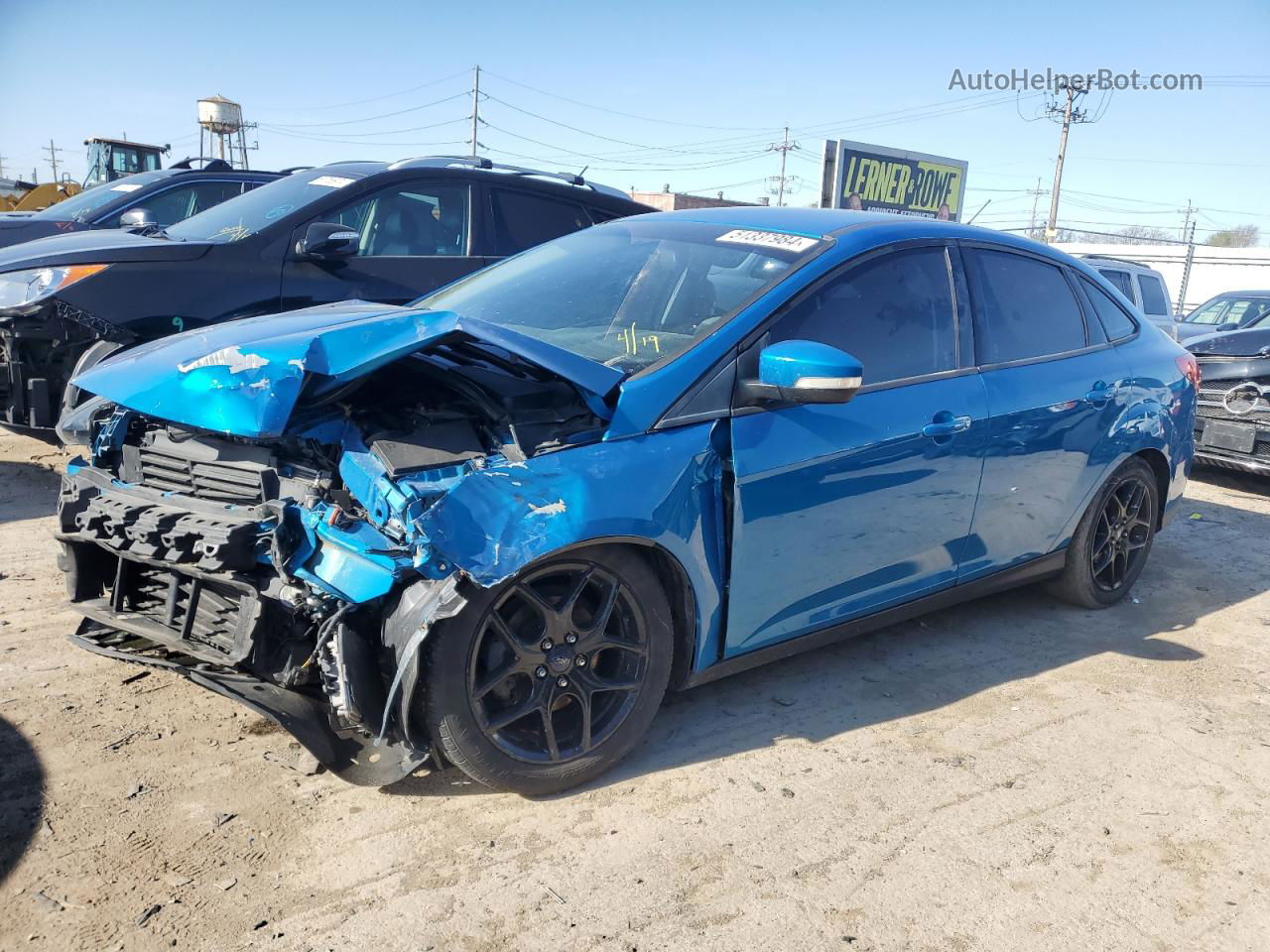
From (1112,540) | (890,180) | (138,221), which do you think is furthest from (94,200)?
(890,180)

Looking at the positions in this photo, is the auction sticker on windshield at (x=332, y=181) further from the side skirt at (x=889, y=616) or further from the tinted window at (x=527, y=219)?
the side skirt at (x=889, y=616)


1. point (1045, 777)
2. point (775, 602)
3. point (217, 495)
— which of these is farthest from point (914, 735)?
point (217, 495)

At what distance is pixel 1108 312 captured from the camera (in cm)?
469

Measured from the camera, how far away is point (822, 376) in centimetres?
292

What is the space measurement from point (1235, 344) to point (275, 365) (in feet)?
27.1

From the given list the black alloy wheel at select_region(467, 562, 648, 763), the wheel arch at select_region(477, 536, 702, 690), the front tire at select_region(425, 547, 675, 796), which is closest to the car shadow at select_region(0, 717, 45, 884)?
the front tire at select_region(425, 547, 675, 796)

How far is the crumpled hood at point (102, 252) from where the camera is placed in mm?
5215

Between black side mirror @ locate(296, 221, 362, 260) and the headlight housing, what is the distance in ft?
3.44

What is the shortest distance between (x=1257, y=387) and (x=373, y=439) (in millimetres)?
7566

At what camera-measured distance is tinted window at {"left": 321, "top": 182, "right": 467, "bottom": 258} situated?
20.3 ft

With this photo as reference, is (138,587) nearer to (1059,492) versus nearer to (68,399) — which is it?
(68,399)

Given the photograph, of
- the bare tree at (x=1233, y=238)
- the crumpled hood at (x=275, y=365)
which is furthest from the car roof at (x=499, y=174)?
the bare tree at (x=1233, y=238)

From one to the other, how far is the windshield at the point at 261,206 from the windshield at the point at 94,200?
3397mm

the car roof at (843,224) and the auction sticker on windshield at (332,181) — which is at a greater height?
the auction sticker on windshield at (332,181)
